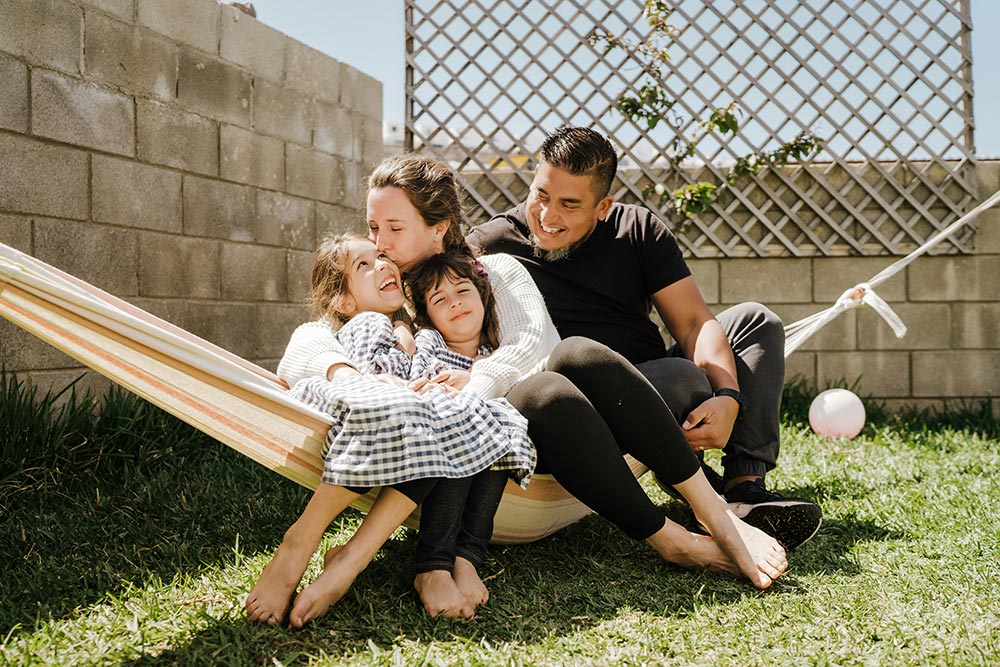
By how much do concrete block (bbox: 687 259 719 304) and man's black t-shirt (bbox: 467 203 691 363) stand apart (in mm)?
1548

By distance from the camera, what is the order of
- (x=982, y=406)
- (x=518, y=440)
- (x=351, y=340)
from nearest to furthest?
(x=518, y=440) → (x=351, y=340) → (x=982, y=406)

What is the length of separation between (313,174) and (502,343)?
185cm

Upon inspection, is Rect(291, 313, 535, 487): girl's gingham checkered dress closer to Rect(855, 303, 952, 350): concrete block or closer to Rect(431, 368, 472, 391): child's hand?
Rect(431, 368, 472, 391): child's hand

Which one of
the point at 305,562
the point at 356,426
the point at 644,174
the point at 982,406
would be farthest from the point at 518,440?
the point at 982,406

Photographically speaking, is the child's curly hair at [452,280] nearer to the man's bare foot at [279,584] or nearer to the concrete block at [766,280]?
the man's bare foot at [279,584]

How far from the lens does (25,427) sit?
2.22 metres

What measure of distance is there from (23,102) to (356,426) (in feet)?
5.20

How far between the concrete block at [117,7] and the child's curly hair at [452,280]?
4.57 feet

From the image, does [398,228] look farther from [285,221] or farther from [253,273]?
[285,221]

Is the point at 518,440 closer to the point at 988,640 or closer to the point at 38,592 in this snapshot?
the point at 988,640

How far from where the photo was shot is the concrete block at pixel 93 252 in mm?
2418

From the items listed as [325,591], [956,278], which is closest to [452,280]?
[325,591]

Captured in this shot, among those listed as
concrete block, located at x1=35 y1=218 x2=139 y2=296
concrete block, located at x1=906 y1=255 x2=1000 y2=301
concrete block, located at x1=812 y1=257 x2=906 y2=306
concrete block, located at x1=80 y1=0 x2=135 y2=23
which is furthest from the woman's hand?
concrete block, located at x1=906 y1=255 x2=1000 y2=301

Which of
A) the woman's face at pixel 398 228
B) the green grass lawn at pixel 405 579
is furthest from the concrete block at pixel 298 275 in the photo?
the woman's face at pixel 398 228
